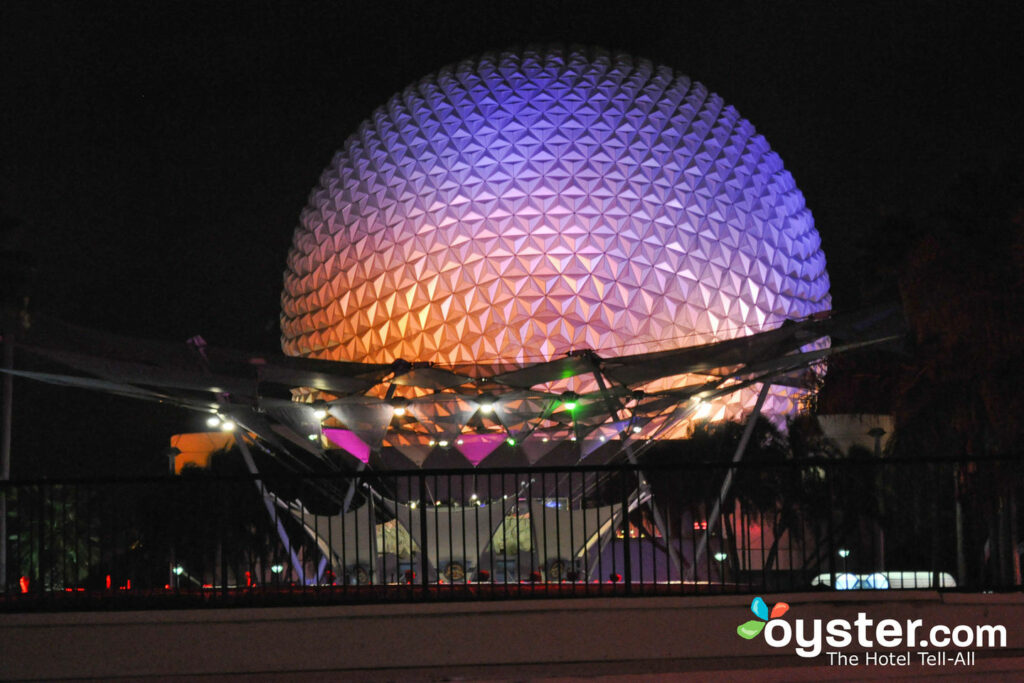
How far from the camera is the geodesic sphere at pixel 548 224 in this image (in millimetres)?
31344

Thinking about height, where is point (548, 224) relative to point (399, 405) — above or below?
above

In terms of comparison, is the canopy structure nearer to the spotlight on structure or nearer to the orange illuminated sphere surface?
the spotlight on structure

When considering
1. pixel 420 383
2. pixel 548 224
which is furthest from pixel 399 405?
pixel 548 224

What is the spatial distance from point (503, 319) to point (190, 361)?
15975 mm

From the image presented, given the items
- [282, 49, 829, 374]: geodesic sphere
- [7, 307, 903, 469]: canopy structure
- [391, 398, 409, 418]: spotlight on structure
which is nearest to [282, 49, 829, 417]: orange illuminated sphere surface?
[282, 49, 829, 374]: geodesic sphere

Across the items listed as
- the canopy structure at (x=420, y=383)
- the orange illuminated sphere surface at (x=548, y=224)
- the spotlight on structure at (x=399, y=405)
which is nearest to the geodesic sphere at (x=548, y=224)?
the orange illuminated sphere surface at (x=548, y=224)

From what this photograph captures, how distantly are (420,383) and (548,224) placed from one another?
592 inches

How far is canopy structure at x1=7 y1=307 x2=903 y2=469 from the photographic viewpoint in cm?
1550

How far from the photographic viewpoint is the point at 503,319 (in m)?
31.1

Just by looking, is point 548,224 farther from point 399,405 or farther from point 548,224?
point 399,405

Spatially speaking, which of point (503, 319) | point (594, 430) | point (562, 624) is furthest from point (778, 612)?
point (503, 319)

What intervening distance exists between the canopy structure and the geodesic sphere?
9.21m

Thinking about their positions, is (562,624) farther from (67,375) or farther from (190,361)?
(67,375)

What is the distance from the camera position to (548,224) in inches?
1251
